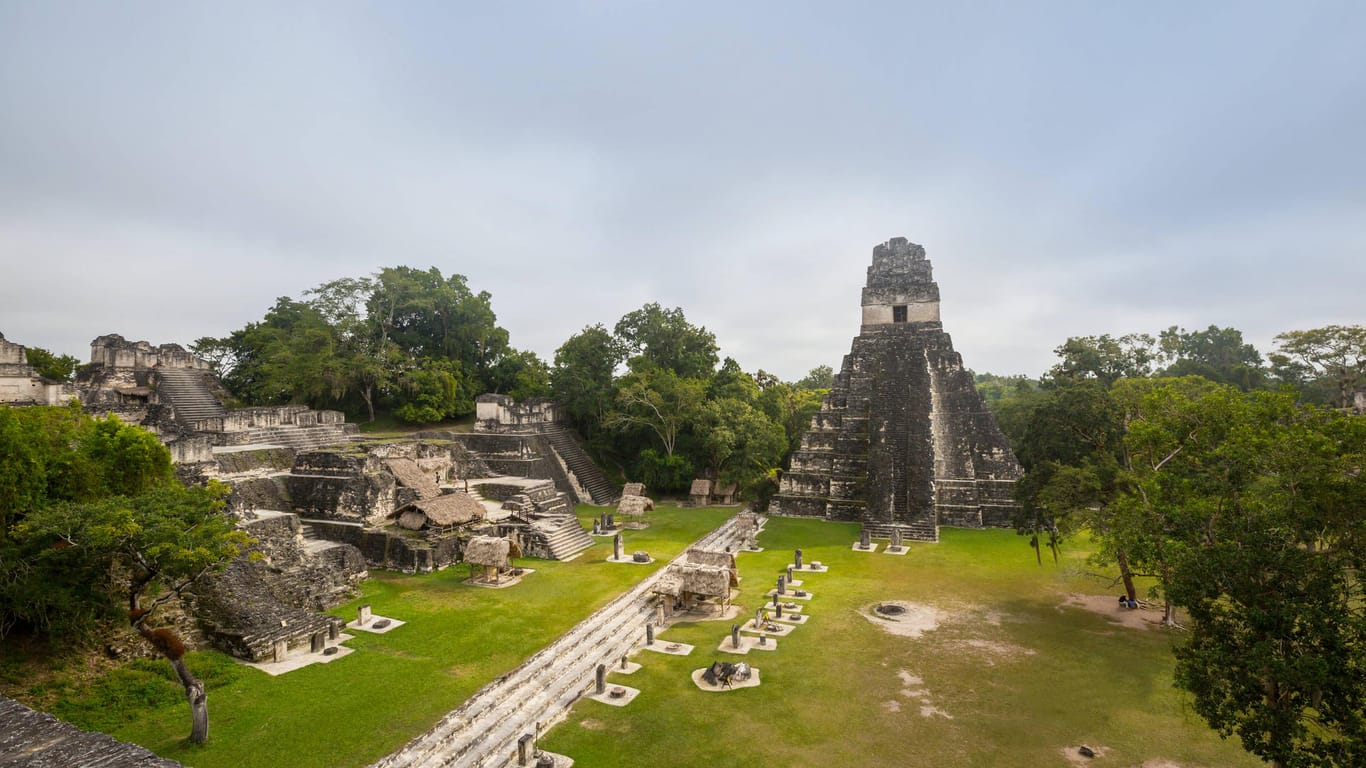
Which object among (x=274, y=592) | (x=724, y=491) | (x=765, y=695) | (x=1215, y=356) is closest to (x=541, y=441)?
(x=724, y=491)

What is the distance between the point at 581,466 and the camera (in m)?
28.2

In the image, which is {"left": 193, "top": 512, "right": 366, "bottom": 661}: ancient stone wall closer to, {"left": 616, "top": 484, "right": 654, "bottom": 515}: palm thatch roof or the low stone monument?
the low stone monument

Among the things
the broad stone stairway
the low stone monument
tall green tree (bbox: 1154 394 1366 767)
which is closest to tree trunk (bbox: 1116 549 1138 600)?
tall green tree (bbox: 1154 394 1366 767)

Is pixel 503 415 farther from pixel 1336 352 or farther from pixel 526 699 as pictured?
pixel 1336 352

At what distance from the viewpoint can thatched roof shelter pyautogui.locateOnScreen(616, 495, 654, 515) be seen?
78.4ft

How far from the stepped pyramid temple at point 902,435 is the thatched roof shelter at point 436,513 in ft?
38.0

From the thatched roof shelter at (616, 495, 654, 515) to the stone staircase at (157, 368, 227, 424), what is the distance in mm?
15669

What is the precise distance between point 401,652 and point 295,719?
241cm

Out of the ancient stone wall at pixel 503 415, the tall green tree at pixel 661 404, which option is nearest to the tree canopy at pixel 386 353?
the ancient stone wall at pixel 503 415

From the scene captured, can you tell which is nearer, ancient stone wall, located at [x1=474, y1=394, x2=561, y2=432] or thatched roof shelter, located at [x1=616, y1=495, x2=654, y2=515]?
thatched roof shelter, located at [x1=616, y1=495, x2=654, y2=515]

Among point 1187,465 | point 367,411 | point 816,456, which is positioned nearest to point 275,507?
point 367,411

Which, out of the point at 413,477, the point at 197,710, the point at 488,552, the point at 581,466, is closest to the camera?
the point at 197,710

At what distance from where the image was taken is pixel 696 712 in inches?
A: 349

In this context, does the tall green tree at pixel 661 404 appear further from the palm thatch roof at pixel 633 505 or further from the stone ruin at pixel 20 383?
the stone ruin at pixel 20 383
